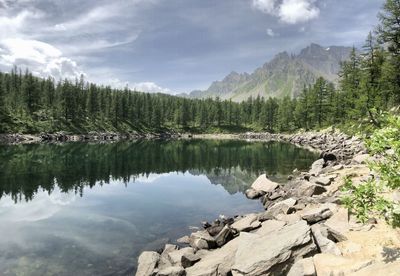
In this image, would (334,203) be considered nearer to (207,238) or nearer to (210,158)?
(207,238)

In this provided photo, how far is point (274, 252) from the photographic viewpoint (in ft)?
56.0

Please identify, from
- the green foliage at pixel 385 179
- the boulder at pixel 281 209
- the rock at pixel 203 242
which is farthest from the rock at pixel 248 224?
the green foliage at pixel 385 179

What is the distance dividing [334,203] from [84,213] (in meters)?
25.7

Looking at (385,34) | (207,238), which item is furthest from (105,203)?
(385,34)

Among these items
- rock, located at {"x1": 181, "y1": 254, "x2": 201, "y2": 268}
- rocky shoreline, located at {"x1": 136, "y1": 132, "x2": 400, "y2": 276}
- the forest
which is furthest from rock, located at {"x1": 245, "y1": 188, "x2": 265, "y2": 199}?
the forest

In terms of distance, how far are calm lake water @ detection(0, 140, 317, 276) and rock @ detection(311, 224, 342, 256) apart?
470 inches

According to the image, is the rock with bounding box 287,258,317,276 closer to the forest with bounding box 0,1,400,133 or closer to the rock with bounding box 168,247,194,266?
the rock with bounding box 168,247,194,266

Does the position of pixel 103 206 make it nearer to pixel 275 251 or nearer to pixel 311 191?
pixel 311 191

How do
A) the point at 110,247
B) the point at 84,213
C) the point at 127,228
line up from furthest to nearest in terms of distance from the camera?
the point at 84,213
the point at 127,228
the point at 110,247

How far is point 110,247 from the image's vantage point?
26.9m

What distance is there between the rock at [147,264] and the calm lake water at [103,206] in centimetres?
113

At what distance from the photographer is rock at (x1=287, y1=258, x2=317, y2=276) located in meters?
15.0

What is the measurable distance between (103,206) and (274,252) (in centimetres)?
2827

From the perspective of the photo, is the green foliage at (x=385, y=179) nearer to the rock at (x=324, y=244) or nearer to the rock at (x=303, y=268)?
the rock at (x=303, y=268)
